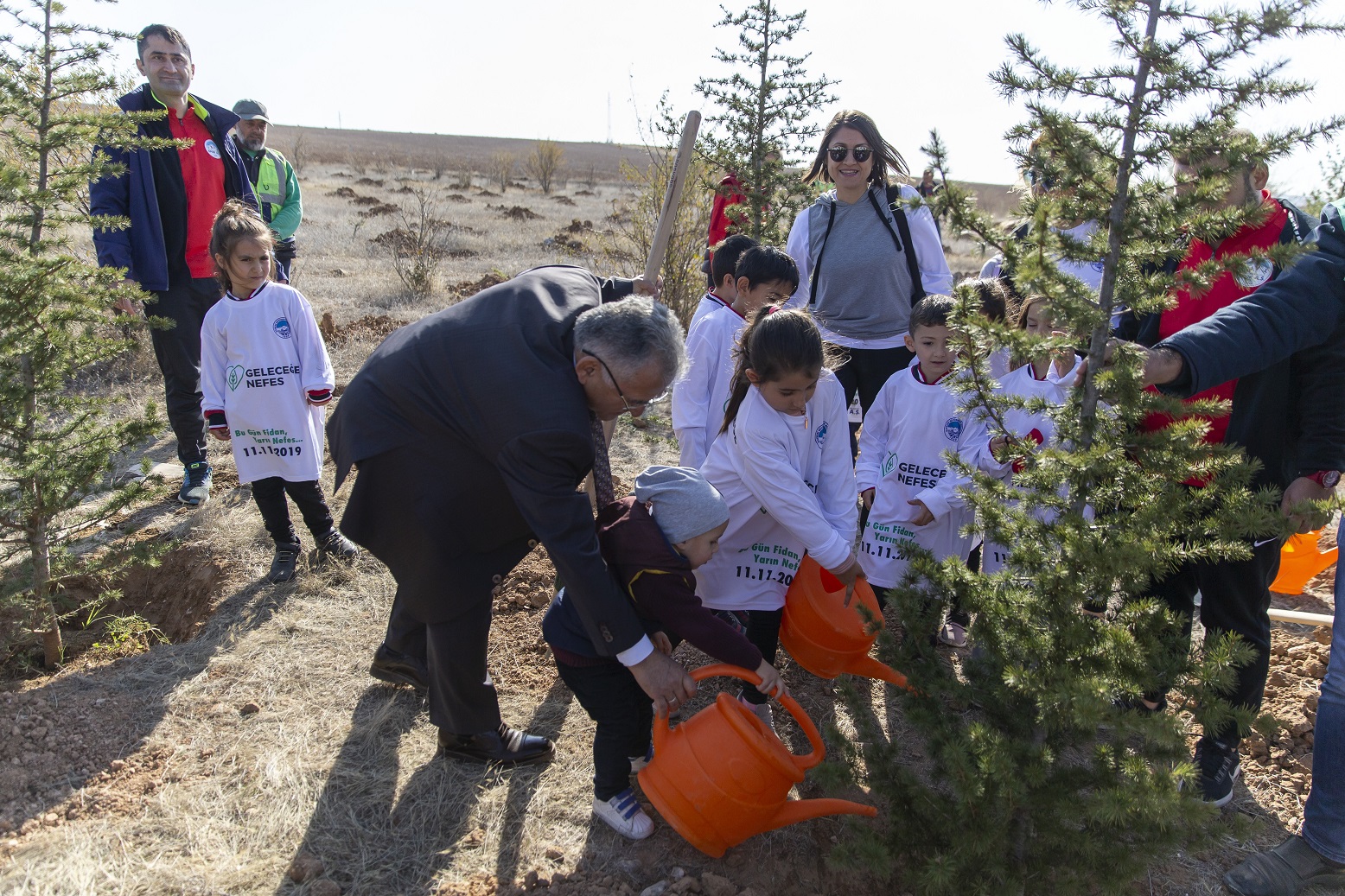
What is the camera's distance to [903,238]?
12.0 feet

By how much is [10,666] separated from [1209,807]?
13.2 feet

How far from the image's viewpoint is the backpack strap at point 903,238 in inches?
143

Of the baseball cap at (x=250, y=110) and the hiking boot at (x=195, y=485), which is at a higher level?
the baseball cap at (x=250, y=110)

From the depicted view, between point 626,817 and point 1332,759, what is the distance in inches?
74.5

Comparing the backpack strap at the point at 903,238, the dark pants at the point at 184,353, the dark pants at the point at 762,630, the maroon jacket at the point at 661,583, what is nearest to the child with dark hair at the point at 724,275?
the backpack strap at the point at 903,238

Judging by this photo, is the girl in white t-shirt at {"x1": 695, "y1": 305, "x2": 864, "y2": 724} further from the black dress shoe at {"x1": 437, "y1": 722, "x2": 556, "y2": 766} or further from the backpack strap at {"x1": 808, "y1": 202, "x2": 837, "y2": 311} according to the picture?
the backpack strap at {"x1": 808, "y1": 202, "x2": 837, "y2": 311}

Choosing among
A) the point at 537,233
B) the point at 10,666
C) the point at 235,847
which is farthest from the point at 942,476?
the point at 537,233

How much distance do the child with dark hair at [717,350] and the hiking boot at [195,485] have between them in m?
2.84

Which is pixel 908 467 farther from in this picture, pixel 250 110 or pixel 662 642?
pixel 250 110

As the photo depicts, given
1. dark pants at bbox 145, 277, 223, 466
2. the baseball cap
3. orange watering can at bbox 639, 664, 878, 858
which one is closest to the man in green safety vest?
the baseball cap

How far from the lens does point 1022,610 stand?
6.00 ft

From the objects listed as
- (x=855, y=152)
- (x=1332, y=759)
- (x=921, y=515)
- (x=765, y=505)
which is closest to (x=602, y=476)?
(x=765, y=505)

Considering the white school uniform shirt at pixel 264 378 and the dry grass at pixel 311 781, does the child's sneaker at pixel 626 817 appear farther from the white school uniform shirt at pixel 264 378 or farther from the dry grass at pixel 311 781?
the white school uniform shirt at pixel 264 378

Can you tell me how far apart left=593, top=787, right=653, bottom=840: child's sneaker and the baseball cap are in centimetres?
559
